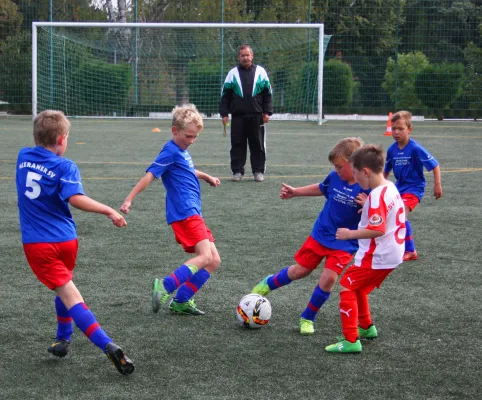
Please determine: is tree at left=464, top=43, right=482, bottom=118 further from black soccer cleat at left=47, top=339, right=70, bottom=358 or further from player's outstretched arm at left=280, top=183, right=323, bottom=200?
black soccer cleat at left=47, top=339, right=70, bottom=358

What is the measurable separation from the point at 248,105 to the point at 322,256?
7.05 m

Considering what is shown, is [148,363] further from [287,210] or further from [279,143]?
[279,143]

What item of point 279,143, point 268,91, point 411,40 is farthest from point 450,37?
point 268,91

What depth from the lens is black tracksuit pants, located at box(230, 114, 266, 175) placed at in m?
11.4

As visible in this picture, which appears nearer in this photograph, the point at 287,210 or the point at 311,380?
the point at 311,380

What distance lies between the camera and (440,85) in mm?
27062

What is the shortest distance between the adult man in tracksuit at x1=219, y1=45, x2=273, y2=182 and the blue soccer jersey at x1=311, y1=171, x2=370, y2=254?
6.74 m

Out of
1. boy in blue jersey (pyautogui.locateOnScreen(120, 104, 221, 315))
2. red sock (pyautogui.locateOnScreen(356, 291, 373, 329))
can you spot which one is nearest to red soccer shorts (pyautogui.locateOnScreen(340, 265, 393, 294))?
red sock (pyautogui.locateOnScreen(356, 291, 373, 329))

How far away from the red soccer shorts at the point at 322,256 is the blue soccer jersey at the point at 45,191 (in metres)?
1.52

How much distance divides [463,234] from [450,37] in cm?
2227

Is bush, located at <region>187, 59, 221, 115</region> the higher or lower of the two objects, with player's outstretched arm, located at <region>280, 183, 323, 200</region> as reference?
higher

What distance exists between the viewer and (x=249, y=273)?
5816mm

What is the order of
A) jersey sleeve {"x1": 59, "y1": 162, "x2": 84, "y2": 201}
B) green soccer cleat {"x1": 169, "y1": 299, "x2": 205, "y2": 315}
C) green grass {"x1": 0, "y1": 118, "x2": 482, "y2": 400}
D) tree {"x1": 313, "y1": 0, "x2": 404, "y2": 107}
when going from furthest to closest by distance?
1. tree {"x1": 313, "y1": 0, "x2": 404, "y2": 107}
2. green soccer cleat {"x1": 169, "y1": 299, "x2": 205, "y2": 315}
3. jersey sleeve {"x1": 59, "y1": 162, "x2": 84, "y2": 201}
4. green grass {"x1": 0, "y1": 118, "x2": 482, "y2": 400}

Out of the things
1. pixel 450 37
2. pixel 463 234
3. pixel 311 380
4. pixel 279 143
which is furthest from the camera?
pixel 450 37
